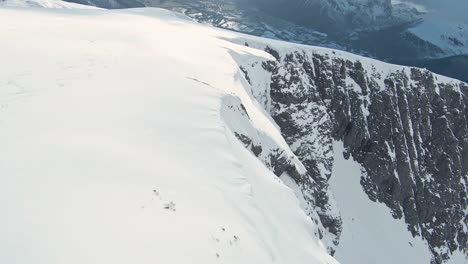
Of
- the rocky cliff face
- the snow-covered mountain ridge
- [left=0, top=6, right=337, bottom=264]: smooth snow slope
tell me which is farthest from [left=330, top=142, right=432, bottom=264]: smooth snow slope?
[left=0, top=6, right=337, bottom=264]: smooth snow slope

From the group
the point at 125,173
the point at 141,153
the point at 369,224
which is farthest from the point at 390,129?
the point at 125,173

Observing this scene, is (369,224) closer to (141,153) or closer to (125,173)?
(141,153)

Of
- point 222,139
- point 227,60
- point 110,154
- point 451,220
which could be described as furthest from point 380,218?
point 110,154

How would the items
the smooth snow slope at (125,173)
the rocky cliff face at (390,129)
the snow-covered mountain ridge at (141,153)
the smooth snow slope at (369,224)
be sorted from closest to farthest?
the smooth snow slope at (125,173)
the snow-covered mountain ridge at (141,153)
the rocky cliff face at (390,129)
the smooth snow slope at (369,224)

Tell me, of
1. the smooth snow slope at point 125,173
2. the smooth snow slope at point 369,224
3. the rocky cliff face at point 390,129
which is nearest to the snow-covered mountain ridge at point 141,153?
the smooth snow slope at point 125,173

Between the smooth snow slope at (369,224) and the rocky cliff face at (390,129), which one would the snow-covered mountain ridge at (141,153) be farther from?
the smooth snow slope at (369,224)

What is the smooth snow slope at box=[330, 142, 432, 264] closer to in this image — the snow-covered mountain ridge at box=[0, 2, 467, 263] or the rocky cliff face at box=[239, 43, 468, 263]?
the rocky cliff face at box=[239, 43, 468, 263]
